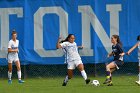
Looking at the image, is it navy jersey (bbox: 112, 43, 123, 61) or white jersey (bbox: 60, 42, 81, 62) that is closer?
white jersey (bbox: 60, 42, 81, 62)

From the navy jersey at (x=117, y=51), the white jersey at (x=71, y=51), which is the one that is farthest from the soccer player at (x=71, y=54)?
Answer: the navy jersey at (x=117, y=51)

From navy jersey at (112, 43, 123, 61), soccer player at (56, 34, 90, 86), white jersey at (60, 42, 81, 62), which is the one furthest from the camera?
navy jersey at (112, 43, 123, 61)

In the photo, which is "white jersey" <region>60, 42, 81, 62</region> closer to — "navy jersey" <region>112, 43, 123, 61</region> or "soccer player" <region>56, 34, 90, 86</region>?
"soccer player" <region>56, 34, 90, 86</region>

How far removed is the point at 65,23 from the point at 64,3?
90 cm

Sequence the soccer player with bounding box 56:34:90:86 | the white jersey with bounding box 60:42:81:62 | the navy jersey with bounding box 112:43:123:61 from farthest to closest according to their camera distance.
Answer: the navy jersey with bounding box 112:43:123:61 → the white jersey with bounding box 60:42:81:62 → the soccer player with bounding box 56:34:90:86

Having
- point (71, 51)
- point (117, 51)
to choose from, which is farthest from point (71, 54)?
point (117, 51)

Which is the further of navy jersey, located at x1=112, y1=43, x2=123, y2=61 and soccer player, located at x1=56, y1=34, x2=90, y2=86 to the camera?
navy jersey, located at x1=112, y1=43, x2=123, y2=61

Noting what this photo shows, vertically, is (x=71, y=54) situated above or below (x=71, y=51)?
below

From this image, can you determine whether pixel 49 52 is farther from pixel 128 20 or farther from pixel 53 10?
pixel 128 20

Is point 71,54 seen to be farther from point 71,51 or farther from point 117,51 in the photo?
point 117,51

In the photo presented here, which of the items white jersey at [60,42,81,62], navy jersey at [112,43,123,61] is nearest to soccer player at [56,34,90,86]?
white jersey at [60,42,81,62]

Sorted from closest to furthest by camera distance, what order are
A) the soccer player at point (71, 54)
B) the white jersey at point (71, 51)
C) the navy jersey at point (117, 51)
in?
the soccer player at point (71, 54) → the white jersey at point (71, 51) → the navy jersey at point (117, 51)

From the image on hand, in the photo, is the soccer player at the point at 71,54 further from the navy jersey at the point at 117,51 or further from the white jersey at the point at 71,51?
the navy jersey at the point at 117,51

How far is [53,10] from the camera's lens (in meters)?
23.4
